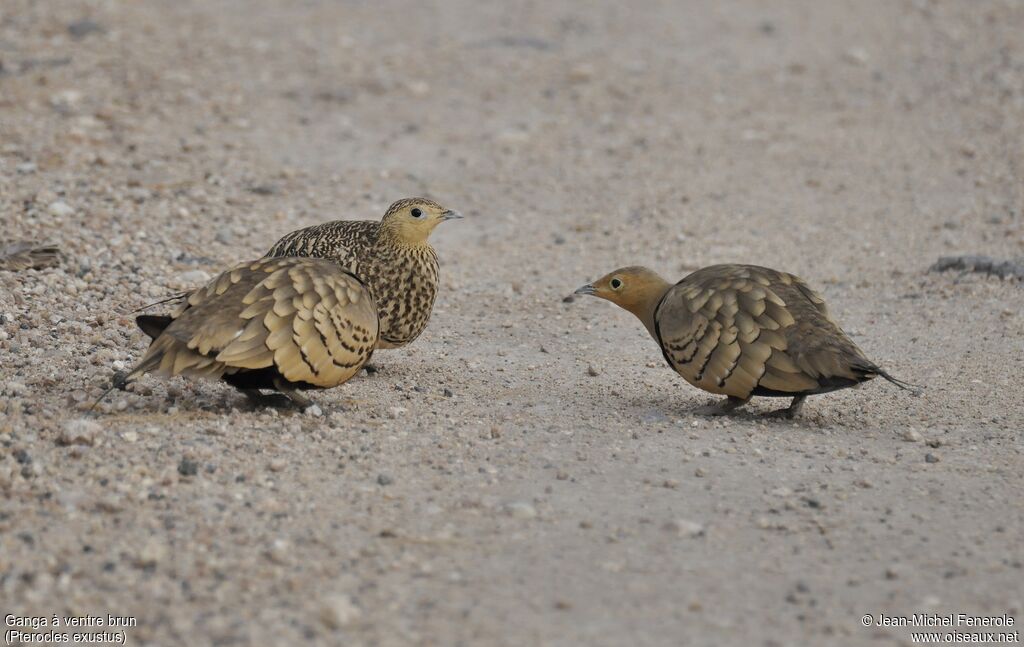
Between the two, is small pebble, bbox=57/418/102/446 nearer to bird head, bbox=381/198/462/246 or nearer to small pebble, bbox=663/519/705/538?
bird head, bbox=381/198/462/246

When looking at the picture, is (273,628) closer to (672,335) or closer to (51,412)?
(51,412)

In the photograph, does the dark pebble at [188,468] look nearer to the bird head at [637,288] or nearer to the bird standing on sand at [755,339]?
the bird standing on sand at [755,339]

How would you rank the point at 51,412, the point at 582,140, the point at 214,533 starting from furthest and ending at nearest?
the point at 582,140
the point at 51,412
the point at 214,533

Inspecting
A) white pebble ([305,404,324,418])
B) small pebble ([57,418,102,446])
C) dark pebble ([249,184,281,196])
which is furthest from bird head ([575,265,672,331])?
dark pebble ([249,184,281,196])

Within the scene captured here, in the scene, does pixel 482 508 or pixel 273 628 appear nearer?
pixel 273 628

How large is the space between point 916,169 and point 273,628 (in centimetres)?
892

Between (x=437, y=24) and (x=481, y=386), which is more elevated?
(x=437, y=24)

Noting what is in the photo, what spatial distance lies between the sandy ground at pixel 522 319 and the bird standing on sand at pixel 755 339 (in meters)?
0.25

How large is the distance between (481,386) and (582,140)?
18.8 ft

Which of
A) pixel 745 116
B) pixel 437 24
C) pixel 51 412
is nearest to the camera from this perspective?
pixel 51 412

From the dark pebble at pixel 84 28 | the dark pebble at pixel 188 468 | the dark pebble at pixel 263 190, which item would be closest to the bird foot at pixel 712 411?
the dark pebble at pixel 188 468

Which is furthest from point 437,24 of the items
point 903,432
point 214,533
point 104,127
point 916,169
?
point 214,533

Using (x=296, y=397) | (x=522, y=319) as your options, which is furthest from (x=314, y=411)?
(x=522, y=319)

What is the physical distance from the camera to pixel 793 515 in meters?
4.91
